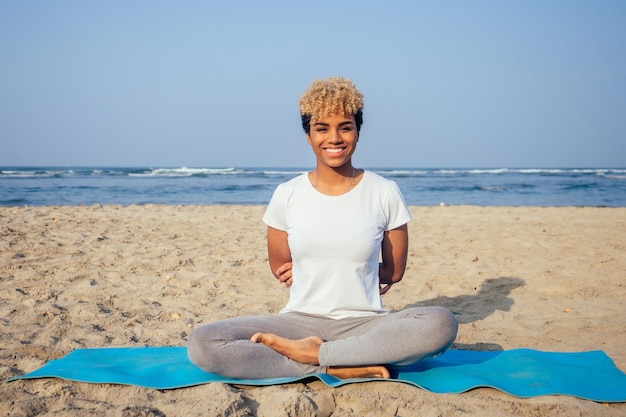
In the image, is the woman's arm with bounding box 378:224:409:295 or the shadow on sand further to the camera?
the shadow on sand

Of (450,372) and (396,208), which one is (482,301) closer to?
(450,372)

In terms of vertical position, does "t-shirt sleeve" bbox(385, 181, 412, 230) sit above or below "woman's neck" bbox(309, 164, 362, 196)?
below

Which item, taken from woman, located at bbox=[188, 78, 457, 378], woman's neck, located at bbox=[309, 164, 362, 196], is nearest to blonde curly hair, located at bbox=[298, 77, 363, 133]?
woman, located at bbox=[188, 78, 457, 378]

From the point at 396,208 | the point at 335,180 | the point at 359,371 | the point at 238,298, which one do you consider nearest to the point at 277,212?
the point at 335,180

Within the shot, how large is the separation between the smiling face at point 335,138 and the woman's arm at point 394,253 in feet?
1.57

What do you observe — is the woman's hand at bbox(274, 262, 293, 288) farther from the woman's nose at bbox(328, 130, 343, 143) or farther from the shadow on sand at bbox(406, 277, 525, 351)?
the shadow on sand at bbox(406, 277, 525, 351)

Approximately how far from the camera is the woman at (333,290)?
2.64 metres

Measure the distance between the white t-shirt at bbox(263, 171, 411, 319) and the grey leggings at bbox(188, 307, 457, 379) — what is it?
0.29 feet

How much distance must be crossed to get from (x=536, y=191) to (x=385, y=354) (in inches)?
861

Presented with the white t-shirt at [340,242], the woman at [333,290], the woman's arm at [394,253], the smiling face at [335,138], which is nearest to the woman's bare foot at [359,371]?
the woman at [333,290]

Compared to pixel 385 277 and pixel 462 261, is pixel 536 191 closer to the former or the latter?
pixel 462 261

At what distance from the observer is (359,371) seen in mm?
2701

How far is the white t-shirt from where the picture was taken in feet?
8.94

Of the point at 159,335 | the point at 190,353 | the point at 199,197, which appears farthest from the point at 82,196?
the point at 190,353
